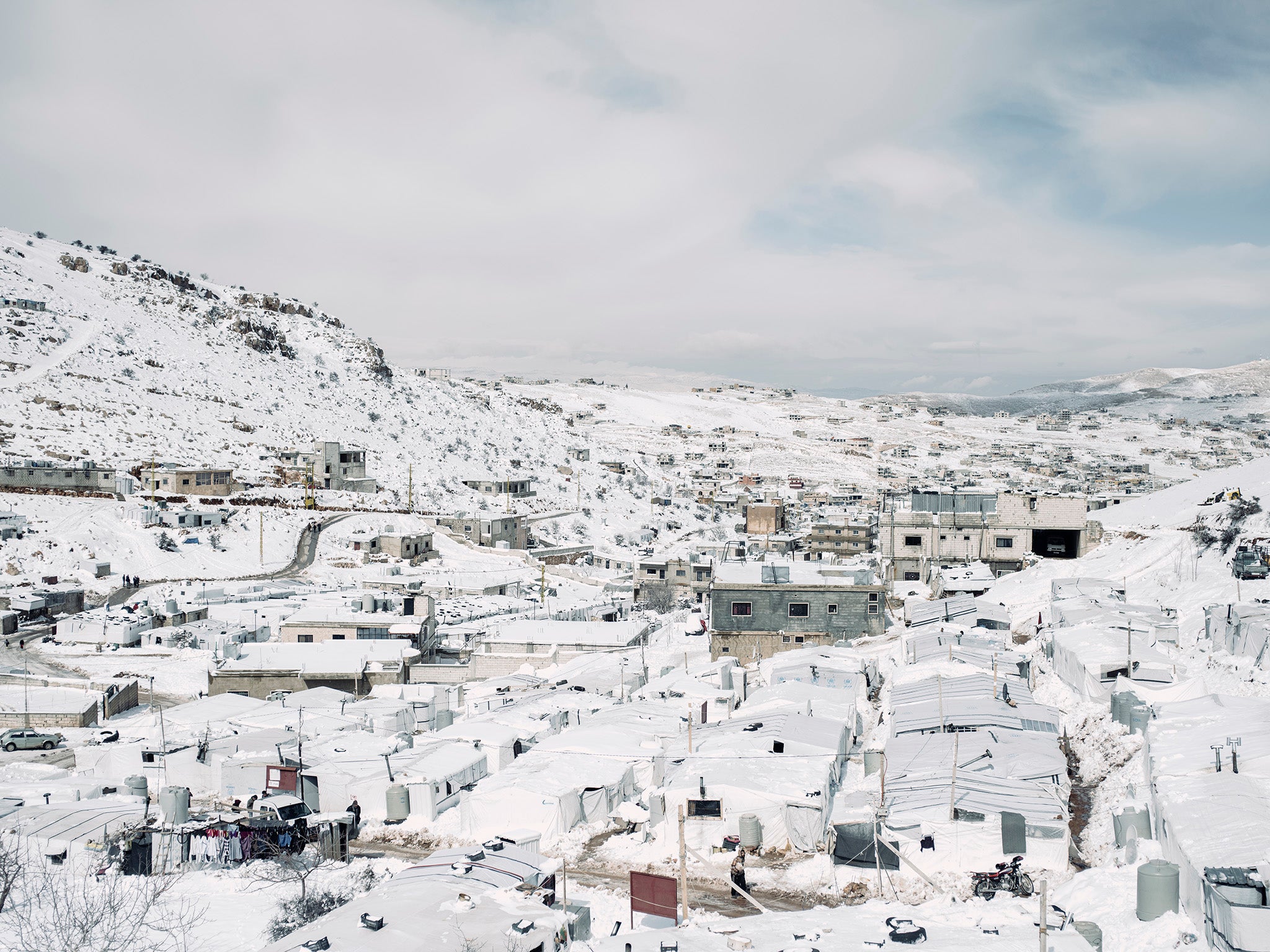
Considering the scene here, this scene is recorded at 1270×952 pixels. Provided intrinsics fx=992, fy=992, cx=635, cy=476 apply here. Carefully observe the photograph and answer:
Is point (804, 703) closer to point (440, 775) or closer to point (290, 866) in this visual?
point (440, 775)

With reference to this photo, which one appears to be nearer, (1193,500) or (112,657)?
(112,657)

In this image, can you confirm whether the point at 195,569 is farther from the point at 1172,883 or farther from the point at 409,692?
the point at 1172,883

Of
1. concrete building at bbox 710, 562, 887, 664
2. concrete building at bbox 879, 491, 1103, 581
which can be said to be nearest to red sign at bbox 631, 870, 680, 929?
concrete building at bbox 710, 562, 887, 664

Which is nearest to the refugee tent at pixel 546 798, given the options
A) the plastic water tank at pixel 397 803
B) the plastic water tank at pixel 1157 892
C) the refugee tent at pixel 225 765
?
the plastic water tank at pixel 397 803

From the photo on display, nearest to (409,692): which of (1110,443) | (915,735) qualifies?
(915,735)

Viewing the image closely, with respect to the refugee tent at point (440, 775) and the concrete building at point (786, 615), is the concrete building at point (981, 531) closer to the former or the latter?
the concrete building at point (786, 615)

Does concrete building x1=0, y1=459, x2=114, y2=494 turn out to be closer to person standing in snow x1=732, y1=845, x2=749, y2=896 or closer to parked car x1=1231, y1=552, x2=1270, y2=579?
person standing in snow x1=732, y1=845, x2=749, y2=896
